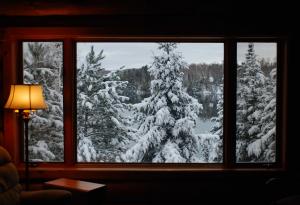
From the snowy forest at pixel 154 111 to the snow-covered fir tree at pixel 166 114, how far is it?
1cm

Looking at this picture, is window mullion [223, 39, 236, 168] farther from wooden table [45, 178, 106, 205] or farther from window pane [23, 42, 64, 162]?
window pane [23, 42, 64, 162]

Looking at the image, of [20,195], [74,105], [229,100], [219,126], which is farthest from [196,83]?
[20,195]

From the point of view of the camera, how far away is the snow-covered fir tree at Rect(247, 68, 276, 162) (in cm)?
455

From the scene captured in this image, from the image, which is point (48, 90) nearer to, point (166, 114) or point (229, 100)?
point (166, 114)

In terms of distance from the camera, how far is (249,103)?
14.9 feet

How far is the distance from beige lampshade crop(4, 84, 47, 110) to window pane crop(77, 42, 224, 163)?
0.67 metres

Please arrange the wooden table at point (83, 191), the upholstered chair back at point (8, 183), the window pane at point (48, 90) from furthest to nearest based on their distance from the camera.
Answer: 1. the window pane at point (48, 90)
2. the wooden table at point (83, 191)
3. the upholstered chair back at point (8, 183)

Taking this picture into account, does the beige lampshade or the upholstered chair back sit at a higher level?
the beige lampshade

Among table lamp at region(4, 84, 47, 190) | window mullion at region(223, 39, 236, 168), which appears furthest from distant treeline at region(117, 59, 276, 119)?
table lamp at region(4, 84, 47, 190)

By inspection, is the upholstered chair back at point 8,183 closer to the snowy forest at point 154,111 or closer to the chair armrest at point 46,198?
the chair armrest at point 46,198

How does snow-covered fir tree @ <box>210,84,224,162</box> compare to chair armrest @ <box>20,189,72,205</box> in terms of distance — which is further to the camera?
snow-covered fir tree @ <box>210,84,224,162</box>
